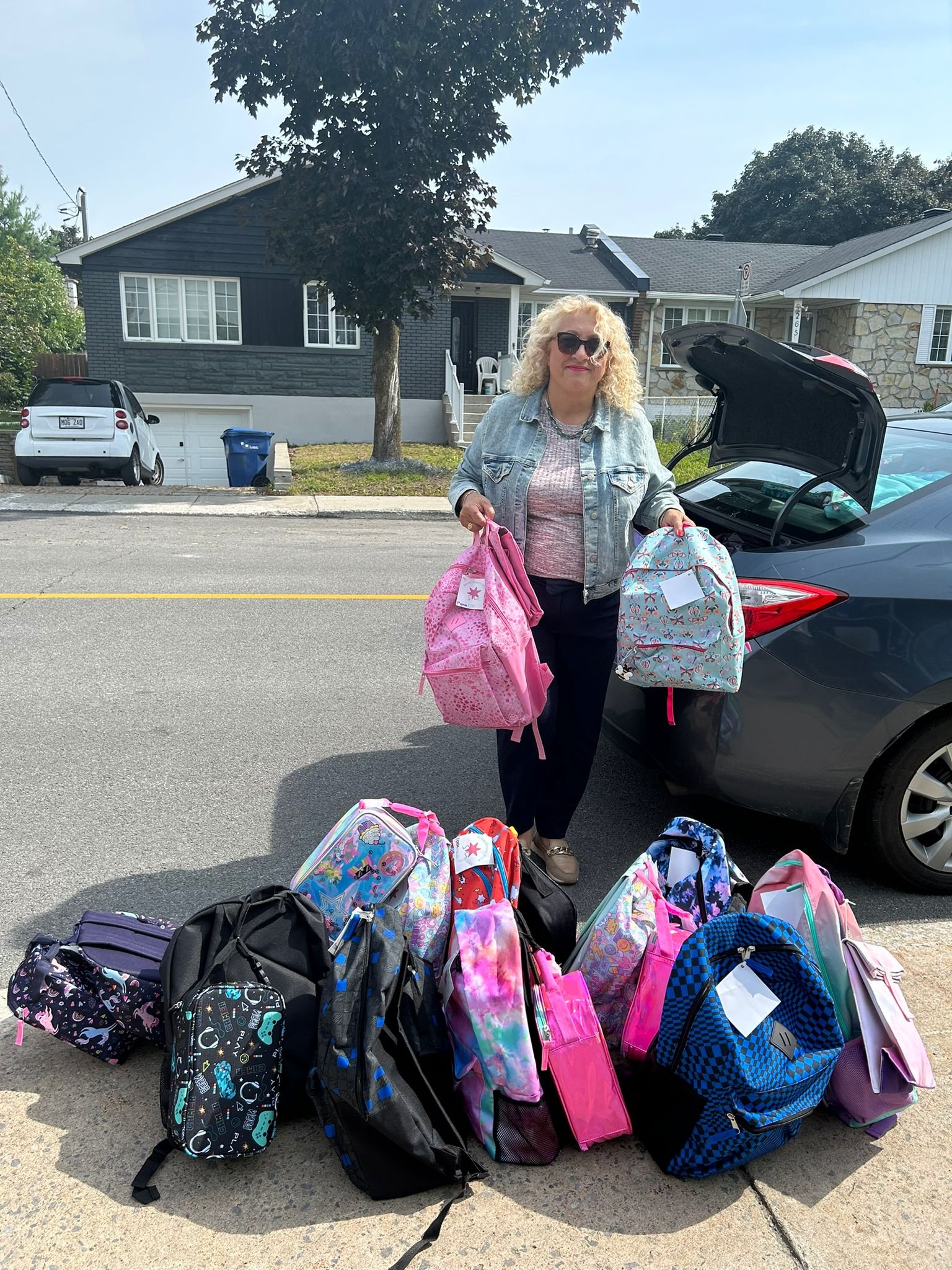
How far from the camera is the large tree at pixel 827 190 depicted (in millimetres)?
46875

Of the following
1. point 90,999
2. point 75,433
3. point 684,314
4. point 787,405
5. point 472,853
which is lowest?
point 90,999

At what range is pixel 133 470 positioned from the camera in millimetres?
14875

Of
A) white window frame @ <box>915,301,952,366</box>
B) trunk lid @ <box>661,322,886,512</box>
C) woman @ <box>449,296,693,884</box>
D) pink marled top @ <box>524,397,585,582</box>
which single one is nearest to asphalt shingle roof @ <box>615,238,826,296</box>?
white window frame @ <box>915,301,952,366</box>

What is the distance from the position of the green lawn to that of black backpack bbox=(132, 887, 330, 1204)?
10.9m

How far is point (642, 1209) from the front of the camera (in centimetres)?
210

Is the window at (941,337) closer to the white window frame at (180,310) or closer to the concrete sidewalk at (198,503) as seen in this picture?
the white window frame at (180,310)

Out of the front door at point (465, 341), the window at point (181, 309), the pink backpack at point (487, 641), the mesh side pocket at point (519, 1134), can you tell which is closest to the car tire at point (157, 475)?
the window at point (181, 309)

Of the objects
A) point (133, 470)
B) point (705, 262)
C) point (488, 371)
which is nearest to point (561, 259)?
point (705, 262)

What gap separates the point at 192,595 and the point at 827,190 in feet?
159

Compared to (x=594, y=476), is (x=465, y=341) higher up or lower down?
higher up

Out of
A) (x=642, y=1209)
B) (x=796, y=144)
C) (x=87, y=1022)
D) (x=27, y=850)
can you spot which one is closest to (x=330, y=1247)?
(x=642, y=1209)

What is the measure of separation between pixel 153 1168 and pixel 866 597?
2463mm

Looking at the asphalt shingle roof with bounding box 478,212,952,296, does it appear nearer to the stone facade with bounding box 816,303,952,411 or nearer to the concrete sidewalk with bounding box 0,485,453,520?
the stone facade with bounding box 816,303,952,411

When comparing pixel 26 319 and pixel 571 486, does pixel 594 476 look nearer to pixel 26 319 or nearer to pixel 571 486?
pixel 571 486
